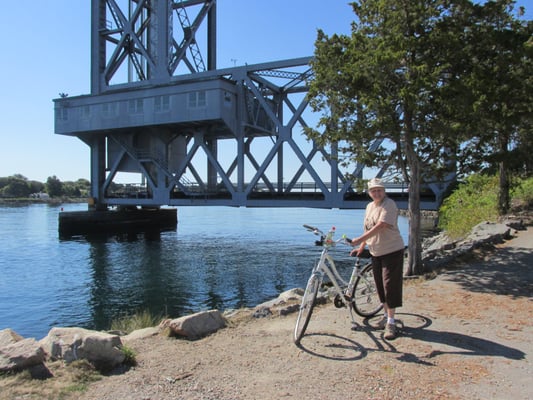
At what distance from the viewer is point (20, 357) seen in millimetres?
4969

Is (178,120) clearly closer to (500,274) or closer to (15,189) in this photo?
(500,274)

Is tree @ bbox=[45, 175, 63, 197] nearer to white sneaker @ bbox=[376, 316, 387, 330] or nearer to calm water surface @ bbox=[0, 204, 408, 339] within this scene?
calm water surface @ bbox=[0, 204, 408, 339]

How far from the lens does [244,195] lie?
40.1 metres

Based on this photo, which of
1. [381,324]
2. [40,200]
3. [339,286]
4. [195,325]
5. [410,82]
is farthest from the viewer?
[40,200]

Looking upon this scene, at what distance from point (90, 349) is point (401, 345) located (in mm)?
3790

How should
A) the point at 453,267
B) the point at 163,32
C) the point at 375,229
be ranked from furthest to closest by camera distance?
the point at 163,32, the point at 453,267, the point at 375,229

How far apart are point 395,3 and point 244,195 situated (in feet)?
99.8

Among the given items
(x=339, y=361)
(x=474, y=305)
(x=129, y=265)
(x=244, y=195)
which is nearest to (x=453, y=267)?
(x=474, y=305)

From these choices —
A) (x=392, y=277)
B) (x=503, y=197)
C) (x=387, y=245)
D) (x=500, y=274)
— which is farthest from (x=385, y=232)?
(x=503, y=197)

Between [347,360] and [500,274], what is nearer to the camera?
[347,360]

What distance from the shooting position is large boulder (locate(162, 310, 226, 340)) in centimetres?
654

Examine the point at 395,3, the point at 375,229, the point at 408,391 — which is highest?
Result: the point at 395,3

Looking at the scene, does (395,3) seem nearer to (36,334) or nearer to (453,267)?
(453,267)

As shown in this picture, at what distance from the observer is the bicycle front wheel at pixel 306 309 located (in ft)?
19.6
